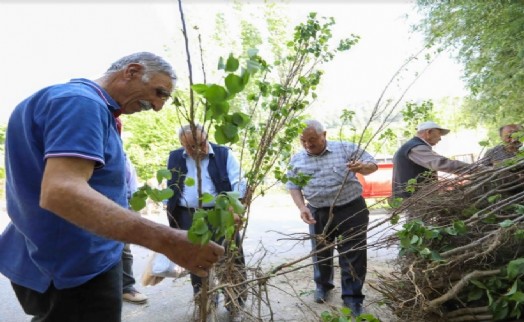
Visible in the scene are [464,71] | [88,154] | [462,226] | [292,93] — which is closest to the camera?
[88,154]

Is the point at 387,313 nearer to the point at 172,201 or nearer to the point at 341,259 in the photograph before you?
the point at 341,259

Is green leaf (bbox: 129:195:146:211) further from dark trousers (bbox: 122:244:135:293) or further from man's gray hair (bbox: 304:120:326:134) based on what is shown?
dark trousers (bbox: 122:244:135:293)

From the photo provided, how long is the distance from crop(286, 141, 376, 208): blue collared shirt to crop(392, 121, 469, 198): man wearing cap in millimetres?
470

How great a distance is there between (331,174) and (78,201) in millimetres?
2862

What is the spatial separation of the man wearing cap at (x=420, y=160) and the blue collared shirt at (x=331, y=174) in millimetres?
470

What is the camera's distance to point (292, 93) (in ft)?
8.48

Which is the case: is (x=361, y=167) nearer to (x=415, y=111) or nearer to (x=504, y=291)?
(x=415, y=111)

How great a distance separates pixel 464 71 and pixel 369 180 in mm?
4249

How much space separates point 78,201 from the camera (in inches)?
43.0

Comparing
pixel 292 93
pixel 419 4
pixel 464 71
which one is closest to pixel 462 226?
pixel 292 93

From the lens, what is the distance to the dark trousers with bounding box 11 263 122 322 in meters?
1.56

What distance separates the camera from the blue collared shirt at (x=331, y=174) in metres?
3.69

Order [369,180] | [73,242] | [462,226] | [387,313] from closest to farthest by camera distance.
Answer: [73,242]
[462,226]
[387,313]
[369,180]

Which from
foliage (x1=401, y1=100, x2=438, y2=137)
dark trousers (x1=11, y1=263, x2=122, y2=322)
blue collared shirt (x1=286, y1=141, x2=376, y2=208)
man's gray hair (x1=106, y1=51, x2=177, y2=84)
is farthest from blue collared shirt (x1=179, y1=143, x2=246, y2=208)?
man's gray hair (x1=106, y1=51, x2=177, y2=84)
